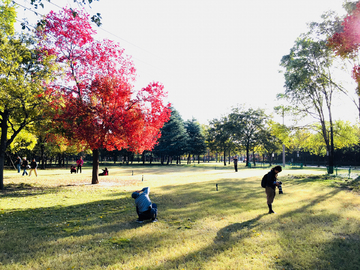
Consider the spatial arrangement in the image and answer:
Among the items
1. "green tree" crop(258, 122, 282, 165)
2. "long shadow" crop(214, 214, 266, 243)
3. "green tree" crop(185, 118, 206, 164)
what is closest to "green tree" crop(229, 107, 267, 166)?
"green tree" crop(258, 122, 282, 165)

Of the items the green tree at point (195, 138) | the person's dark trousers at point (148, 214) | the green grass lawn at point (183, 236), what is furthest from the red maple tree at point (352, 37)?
the green tree at point (195, 138)

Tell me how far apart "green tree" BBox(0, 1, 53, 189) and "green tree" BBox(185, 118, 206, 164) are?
4665 cm

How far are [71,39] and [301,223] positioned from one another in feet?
54.2

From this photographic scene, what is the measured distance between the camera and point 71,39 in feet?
50.2

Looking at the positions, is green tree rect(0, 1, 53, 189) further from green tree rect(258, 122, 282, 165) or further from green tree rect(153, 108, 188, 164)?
green tree rect(258, 122, 282, 165)

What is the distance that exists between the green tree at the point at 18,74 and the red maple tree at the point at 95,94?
106cm

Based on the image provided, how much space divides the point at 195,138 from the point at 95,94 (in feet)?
156

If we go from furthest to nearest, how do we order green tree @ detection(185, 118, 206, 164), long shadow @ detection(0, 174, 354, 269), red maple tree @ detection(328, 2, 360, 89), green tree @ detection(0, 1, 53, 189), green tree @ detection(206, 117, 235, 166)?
green tree @ detection(185, 118, 206, 164)
green tree @ detection(206, 117, 235, 166)
green tree @ detection(0, 1, 53, 189)
red maple tree @ detection(328, 2, 360, 89)
long shadow @ detection(0, 174, 354, 269)

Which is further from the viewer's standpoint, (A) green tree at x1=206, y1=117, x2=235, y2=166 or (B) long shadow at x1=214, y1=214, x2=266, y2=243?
(A) green tree at x1=206, y1=117, x2=235, y2=166

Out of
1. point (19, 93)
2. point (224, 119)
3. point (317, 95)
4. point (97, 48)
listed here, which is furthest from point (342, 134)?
point (224, 119)

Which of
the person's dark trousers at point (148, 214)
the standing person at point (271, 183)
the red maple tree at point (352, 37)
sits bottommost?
the person's dark trousers at point (148, 214)

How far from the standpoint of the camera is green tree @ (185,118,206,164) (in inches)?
2367

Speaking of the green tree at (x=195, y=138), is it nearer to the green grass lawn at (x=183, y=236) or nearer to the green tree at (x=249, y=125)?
the green tree at (x=249, y=125)

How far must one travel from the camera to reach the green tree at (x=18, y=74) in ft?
39.6
